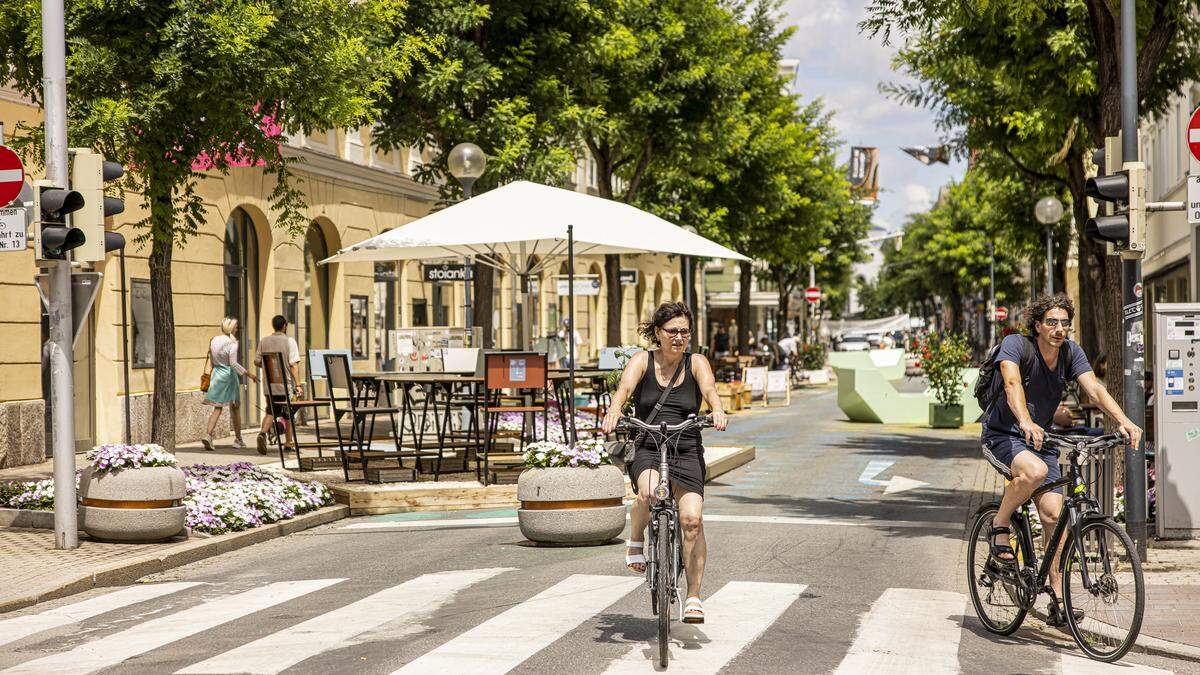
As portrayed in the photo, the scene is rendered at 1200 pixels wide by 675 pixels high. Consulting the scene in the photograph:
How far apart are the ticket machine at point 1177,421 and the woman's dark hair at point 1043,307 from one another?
3779 millimetres

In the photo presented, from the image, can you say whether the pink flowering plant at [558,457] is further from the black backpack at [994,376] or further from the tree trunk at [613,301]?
the tree trunk at [613,301]

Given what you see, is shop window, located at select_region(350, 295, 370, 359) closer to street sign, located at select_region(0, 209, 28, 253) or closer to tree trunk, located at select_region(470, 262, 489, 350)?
tree trunk, located at select_region(470, 262, 489, 350)

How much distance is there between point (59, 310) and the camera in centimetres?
1077

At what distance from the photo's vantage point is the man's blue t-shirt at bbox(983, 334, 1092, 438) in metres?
7.36

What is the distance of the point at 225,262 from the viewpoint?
2327 centimetres

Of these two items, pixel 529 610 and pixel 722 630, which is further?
pixel 529 610

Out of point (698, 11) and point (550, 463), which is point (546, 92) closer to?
point (698, 11)

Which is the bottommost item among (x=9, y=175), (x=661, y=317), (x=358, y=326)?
(x=661, y=317)

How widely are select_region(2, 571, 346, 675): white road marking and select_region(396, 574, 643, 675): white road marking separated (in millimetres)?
1488

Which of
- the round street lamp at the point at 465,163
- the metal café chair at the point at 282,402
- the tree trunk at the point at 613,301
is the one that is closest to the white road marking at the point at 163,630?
the metal café chair at the point at 282,402

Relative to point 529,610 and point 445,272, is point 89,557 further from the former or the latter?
point 445,272

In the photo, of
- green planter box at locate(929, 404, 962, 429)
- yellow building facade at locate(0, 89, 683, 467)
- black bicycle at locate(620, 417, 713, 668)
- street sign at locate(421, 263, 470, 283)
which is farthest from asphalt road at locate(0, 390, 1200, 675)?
green planter box at locate(929, 404, 962, 429)

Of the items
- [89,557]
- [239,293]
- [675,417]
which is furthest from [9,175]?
[239,293]

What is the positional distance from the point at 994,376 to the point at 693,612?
194 centimetres
